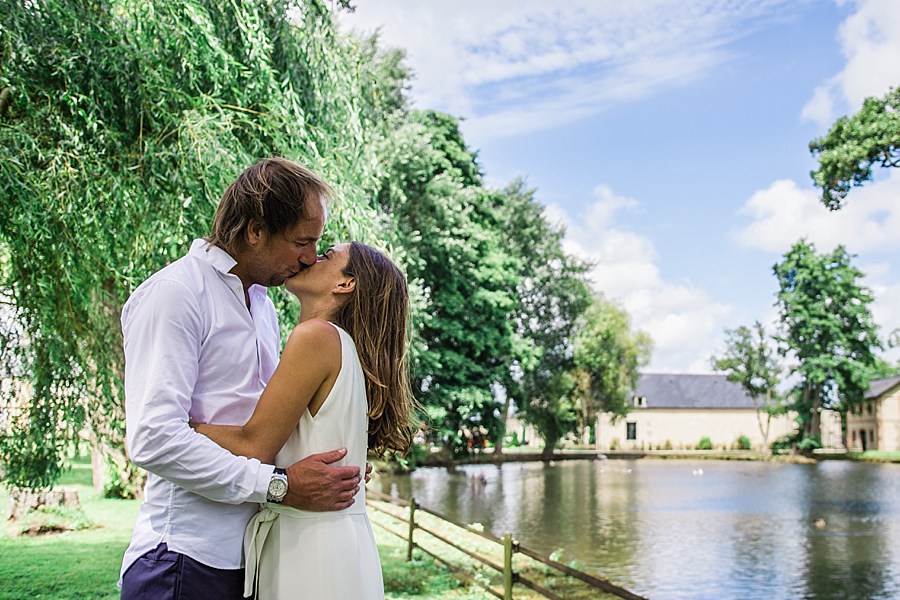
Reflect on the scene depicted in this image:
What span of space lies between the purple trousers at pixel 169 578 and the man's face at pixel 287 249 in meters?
0.71

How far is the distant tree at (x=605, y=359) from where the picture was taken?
40.5m

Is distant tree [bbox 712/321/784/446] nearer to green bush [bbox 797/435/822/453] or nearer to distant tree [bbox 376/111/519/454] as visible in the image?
green bush [bbox 797/435/822/453]

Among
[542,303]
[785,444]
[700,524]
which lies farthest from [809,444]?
[700,524]

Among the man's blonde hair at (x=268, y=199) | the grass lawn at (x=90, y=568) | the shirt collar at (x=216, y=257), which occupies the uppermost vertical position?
the man's blonde hair at (x=268, y=199)

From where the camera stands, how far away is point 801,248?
5528 centimetres

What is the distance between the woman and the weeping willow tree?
4246 millimetres

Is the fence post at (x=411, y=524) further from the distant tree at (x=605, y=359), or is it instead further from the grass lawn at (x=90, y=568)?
the distant tree at (x=605, y=359)

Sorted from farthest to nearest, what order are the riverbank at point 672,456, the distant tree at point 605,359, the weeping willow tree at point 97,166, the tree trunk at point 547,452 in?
the tree trunk at point 547,452
the riverbank at point 672,456
the distant tree at point 605,359
the weeping willow tree at point 97,166

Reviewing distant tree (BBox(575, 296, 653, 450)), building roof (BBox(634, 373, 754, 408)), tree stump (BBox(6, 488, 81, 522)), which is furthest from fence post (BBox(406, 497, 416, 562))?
building roof (BBox(634, 373, 754, 408))

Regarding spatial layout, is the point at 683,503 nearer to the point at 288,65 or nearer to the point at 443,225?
the point at 443,225

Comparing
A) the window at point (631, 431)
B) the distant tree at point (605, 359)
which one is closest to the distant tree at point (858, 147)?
the distant tree at point (605, 359)

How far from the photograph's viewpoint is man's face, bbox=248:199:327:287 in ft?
7.16

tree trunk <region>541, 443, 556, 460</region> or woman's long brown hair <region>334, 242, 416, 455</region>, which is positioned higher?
woman's long brown hair <region>334, 242, 416, 455</region>

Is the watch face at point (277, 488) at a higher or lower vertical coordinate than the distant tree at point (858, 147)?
lower
